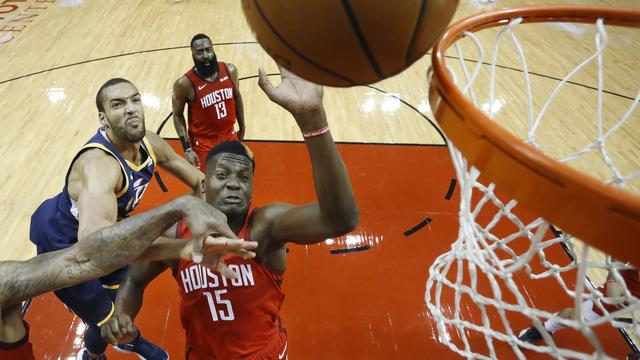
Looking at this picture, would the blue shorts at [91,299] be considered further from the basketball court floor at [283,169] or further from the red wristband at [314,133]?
the red wristband at [314,133]

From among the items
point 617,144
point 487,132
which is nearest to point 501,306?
point 487,132

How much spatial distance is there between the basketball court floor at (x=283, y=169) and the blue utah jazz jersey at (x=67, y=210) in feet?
2.93

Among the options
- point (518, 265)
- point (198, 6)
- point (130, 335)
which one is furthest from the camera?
point (198, 6)

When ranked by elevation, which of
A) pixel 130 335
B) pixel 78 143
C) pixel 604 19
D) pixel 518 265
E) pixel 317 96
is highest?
pixel 604 19

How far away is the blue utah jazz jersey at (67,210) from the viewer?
2520 mm

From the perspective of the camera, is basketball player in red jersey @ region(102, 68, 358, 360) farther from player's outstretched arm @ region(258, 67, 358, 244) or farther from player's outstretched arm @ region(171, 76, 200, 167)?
player's outstretched arm @ region(171, 76, 200, 167)

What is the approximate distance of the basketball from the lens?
1.07 m

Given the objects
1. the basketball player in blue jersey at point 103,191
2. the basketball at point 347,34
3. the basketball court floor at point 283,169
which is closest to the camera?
the basketball at point 347,34

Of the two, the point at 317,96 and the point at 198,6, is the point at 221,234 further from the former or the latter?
the point at 198,6

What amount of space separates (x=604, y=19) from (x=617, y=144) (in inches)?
162

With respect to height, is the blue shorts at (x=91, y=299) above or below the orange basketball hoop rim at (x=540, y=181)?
below

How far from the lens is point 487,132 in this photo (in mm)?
1120

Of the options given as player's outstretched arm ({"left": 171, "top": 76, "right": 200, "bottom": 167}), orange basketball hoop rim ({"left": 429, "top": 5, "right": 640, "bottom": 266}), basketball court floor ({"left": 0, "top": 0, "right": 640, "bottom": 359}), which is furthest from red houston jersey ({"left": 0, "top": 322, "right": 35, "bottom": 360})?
player's outstretched arm ({"left": 171, "top": 76, "right": 200, "bottom": 167})

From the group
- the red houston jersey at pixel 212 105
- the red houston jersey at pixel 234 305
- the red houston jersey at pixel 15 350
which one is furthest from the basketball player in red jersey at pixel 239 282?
the red houston jersey at pixel 212 105
